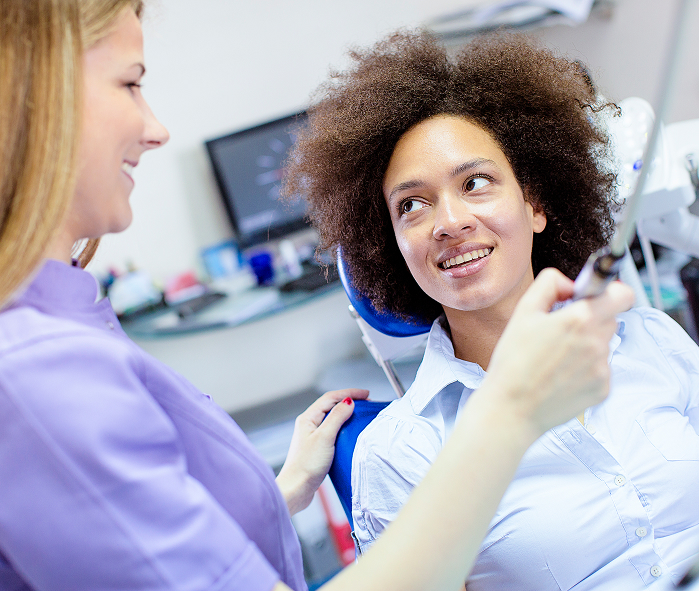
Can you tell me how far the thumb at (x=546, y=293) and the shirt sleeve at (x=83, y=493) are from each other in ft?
1.14

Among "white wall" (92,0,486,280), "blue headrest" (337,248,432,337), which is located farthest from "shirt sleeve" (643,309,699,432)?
"white wall" (92,0,486,280)

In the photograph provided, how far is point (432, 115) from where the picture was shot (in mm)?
1186

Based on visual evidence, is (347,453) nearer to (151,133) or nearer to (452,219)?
(452,219)

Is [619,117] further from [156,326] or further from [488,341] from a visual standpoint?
[156,326]

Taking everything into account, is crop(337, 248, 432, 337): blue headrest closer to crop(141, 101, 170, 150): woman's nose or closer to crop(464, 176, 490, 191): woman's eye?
crop(464, 176, 490, 191): woman's eye

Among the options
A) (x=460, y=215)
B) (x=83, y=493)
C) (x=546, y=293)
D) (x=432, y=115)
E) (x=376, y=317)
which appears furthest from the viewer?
(x=376, y=317)

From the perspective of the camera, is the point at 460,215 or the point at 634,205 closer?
the point at 634,205

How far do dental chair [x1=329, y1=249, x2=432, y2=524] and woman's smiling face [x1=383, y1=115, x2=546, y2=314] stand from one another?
0.19 m

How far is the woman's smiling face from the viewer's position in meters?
1.05

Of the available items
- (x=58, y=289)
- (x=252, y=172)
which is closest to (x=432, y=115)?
(x=58, y=289)

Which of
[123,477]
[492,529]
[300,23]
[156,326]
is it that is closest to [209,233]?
[156,326]

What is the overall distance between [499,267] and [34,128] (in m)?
0.76

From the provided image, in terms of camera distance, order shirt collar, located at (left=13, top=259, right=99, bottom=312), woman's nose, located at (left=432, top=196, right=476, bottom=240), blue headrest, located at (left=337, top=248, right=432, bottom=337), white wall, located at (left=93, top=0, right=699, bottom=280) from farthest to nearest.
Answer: white wall, located at (left=93, top=0, right=699, bottom=280) < blue headrest, located at (left=337, top=248, right=432, bottom=337) < woman's nose, located at (left=432, top=196, right=476, bottom=240) < shirt collar, located at (left=13, top=259, right=99, bottom=312)

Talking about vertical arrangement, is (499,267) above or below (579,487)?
above
